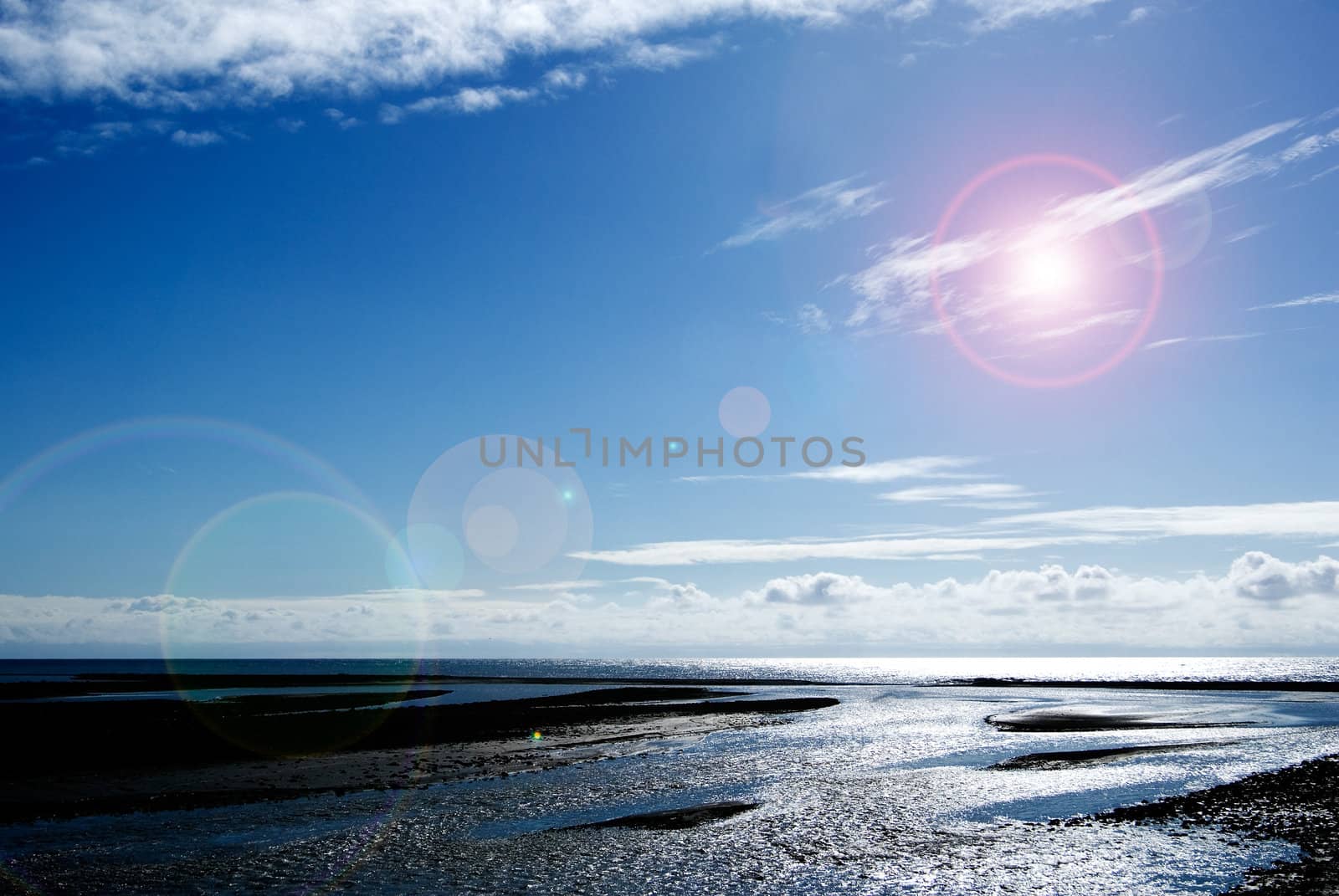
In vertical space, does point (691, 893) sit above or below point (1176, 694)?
above

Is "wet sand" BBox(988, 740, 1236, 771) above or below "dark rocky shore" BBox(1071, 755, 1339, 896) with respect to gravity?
below

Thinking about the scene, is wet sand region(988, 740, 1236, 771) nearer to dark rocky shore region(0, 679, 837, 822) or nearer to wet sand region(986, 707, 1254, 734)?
wet sand region(986, 707, 1254, 734)

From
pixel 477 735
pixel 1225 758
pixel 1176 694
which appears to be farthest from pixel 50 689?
pixel 1176 694

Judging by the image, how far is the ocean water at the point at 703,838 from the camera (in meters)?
21.5

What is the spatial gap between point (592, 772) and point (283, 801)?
546 inches

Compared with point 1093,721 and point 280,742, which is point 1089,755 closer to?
point 1093,721

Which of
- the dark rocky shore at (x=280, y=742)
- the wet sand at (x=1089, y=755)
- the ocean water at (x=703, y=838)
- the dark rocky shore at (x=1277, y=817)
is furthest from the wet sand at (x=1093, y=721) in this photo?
the dark rocky shore at (x=1277, y=817)

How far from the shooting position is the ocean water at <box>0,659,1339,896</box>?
2145 centimetres

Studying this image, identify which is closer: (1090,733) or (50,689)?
(1090,733)

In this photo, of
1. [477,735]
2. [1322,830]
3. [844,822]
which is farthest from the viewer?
[477,735]

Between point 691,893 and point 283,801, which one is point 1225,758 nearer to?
point 691,893

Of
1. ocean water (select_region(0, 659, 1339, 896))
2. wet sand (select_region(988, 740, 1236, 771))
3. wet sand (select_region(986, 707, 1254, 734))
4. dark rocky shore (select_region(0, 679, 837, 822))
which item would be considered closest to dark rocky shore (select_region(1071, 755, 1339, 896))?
ocean water (select_region(0, 659, 1339, 896))

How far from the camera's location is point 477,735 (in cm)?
5750

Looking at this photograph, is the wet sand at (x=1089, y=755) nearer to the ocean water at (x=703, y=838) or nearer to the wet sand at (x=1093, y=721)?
the ocean water at (x=703, y=838)
